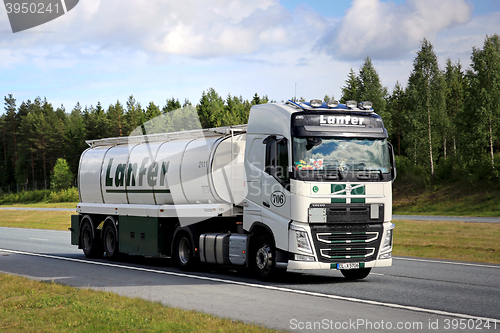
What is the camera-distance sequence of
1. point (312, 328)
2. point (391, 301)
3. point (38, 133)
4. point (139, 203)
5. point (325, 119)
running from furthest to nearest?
point (38, 133) → point (139, 203) → point (325, 119) → point (391, 301) → point (312, 328)

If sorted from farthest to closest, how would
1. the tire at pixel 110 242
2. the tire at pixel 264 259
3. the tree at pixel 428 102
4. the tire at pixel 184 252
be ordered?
the tree at pixel 428 102 → the tire at pixel 110 242 → the tire at pixel 184 252 → the tire at pixel 264 259

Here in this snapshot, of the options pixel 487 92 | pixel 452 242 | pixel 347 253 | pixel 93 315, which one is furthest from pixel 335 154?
pixel 487 92

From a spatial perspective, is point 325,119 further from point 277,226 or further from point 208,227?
point 208,227

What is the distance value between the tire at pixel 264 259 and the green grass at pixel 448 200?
106 feet

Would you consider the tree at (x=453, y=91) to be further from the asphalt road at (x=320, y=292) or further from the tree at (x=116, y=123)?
the tree at (x=116, y=123)

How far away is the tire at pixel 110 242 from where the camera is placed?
17.5 m

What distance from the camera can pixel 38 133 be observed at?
107 metres

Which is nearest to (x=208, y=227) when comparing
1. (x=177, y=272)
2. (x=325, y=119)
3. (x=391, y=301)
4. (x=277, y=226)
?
(x=177, y=272)

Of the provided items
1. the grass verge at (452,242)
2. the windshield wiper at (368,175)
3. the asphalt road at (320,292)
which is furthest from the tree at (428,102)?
the windshield wiper at (368,175)

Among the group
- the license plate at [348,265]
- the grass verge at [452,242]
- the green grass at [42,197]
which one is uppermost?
the license plate at [348,265]

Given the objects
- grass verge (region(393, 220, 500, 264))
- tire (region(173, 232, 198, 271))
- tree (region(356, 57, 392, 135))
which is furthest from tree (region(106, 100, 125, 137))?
tire (region(173, 232, 198, 271))

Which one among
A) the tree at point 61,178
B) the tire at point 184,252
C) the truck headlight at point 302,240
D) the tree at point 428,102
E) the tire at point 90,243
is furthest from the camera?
the tree at point 61,178

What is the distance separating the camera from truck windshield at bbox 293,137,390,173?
1124 cm

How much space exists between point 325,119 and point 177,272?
5.66 m
